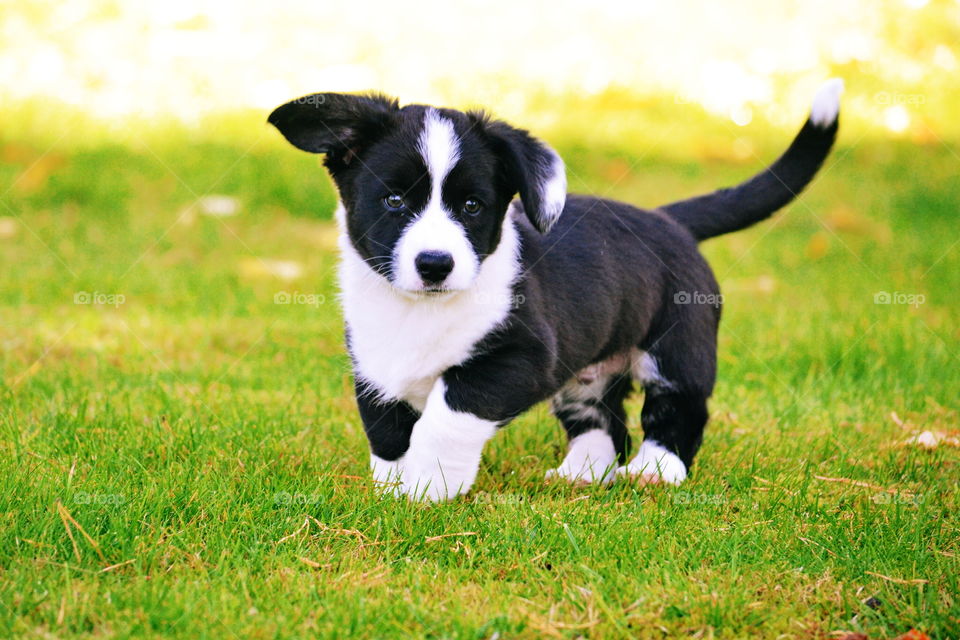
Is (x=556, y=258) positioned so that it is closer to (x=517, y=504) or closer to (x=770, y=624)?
(x=517, y=504)

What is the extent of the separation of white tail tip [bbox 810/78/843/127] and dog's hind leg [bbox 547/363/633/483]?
1.12 meters

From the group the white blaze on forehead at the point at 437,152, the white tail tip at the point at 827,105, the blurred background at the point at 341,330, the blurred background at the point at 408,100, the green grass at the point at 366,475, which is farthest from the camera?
the blurred background at the point at 408,100

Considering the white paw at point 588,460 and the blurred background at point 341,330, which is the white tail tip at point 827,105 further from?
the white paw at point 588,460

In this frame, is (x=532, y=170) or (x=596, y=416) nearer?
(x=532, y=170)

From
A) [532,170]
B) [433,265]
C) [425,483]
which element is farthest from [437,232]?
[425,483]

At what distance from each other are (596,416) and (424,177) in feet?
3.98

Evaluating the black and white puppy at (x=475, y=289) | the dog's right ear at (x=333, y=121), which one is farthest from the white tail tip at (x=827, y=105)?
the dog's right ear at (x=333, y=121)

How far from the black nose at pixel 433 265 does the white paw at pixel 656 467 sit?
1.01 metres

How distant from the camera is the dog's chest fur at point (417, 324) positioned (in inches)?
123

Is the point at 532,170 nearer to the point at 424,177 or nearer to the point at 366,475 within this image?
the point at 424,177

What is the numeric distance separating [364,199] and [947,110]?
7584mm

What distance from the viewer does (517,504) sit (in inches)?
122

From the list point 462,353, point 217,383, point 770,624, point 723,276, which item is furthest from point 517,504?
point 723,276

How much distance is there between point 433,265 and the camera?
9.52 ft
